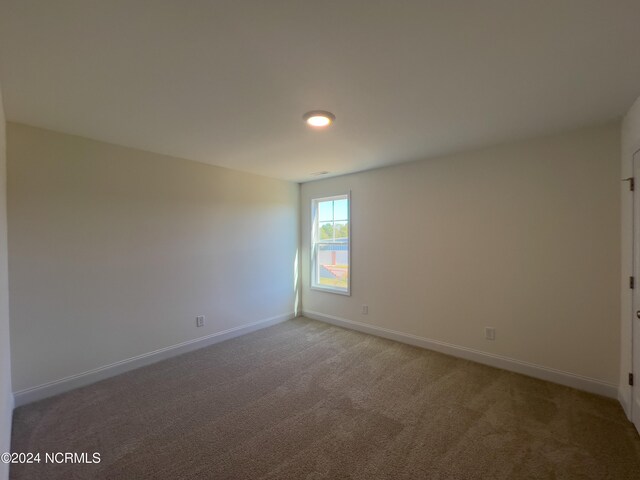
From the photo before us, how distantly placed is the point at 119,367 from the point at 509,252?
4234 millimetres

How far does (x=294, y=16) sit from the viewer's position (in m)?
1.29

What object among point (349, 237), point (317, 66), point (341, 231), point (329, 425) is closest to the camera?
point (317, 66)

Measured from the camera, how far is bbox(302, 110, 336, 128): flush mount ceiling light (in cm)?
226

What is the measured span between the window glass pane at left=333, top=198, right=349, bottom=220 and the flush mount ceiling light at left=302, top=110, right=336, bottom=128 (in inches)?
84.7

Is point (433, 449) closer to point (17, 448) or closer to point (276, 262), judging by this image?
point (17, 448)

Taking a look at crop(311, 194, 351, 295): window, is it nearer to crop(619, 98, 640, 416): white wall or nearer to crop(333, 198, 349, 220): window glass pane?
crop(333, 198, 349, 220): window glass pane

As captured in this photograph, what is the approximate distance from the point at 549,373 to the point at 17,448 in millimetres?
4343

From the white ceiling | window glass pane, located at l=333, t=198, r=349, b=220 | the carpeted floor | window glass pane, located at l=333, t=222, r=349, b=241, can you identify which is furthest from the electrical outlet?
window glass pane, located at l=333, t=198, r=349, b=220

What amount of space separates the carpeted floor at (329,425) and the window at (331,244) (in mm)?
1648

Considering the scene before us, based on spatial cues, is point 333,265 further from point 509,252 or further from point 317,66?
point 317,66

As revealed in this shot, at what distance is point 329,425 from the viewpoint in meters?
2.17

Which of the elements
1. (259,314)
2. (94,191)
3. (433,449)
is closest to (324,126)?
(94,191)

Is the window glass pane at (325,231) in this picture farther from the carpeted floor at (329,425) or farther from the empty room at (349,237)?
the carpeted floor at (329,425)

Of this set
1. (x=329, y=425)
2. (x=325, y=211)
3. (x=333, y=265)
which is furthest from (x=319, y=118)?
(x=333, y=265)
